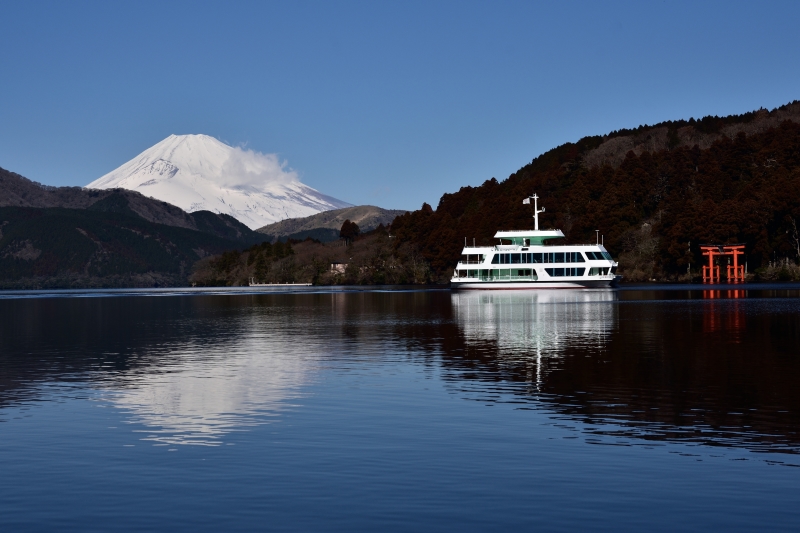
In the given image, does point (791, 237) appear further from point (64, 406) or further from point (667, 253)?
point (64, 406)

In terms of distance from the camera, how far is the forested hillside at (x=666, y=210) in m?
133

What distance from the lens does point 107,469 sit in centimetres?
1530

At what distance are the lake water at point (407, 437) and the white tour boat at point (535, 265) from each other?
81.4 metres

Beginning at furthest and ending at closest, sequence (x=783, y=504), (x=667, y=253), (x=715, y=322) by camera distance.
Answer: (x=667, y=253) < (x=715, y=322) < (x=783, y=504)

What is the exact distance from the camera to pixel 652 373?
1078 inches

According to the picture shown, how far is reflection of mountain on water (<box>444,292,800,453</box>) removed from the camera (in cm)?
1856

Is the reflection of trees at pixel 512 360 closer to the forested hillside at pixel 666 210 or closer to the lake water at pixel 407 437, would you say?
the lake water at pixel 407 437

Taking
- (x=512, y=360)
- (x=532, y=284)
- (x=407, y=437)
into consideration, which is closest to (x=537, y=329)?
(x=512, y=360)

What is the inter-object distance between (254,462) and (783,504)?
8.07m

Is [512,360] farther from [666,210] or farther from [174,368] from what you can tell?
[666,210]

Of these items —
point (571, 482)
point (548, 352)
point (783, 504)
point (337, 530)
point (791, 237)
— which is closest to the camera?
point (337, 530)

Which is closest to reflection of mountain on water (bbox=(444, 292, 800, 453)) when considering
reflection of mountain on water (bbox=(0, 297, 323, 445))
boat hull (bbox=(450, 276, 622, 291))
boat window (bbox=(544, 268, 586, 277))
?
reflection of mountain on water (bbox=(0, 297, 323, 445))

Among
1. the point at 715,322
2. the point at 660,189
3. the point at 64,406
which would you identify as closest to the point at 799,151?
the point at 660,189

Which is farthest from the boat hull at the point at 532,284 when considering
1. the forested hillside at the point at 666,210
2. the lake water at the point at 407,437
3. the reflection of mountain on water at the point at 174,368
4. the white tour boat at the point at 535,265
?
the lake water at the point at 407,437
